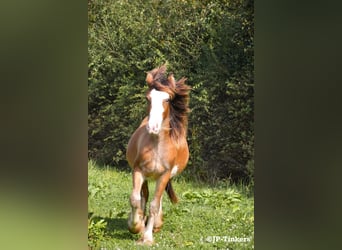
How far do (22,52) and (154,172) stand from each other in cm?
172

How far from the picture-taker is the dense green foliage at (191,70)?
17.2 ft

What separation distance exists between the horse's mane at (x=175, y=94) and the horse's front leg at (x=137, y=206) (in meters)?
0.52

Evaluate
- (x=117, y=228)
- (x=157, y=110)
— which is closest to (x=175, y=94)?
(x=157, y=110)

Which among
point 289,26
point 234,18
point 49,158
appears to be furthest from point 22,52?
point 289,26

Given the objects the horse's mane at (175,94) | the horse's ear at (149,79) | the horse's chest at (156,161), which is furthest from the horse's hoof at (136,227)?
the horse's ear at (149,79)

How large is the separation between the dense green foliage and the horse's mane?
63 millimetres

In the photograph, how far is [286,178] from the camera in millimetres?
5508

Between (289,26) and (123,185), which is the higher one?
(289,26)

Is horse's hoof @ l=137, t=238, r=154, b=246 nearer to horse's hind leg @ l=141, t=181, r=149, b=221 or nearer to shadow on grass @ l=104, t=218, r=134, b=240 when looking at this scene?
shadow on grass @ l=104, t=218, r=134, b=240

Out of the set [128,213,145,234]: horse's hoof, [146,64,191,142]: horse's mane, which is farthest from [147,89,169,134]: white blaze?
[128,213,145,234]: horse's hoof

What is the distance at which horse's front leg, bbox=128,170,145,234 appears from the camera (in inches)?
203

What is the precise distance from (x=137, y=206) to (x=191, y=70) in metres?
1.41

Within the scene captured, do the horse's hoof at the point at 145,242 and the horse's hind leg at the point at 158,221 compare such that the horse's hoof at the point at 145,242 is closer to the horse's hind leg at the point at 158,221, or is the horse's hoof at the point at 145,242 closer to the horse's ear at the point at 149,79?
the horse's hind leg at the point at 158,221

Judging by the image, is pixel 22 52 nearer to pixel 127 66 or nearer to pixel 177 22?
pixel 127 66
